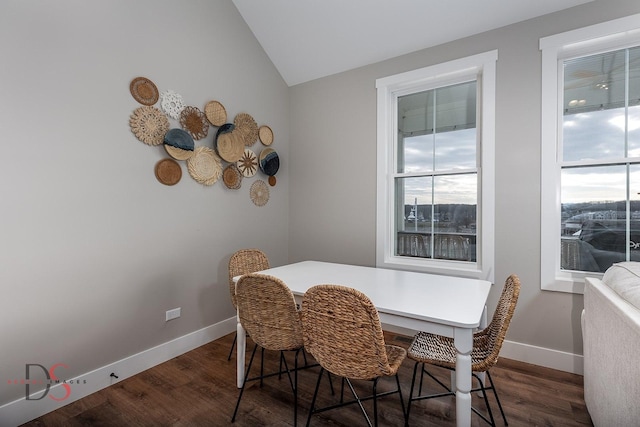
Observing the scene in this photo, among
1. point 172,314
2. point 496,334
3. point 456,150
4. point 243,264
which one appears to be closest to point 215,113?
point 243,264

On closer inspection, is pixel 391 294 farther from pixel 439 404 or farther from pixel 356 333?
pixel 439 404

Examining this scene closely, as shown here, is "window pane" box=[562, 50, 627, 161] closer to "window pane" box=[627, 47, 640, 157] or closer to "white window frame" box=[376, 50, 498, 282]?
"window pane" box=[627, 47, 640, 157]

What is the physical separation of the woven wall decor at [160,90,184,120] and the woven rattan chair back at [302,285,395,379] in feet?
6.41

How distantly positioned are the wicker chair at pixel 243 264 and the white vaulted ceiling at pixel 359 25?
2.15m

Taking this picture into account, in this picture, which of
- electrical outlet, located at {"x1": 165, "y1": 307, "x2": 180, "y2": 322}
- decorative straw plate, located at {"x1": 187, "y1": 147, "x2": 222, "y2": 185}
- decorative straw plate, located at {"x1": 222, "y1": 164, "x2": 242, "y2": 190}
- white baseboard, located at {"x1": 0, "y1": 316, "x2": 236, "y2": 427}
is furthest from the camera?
decorative straw plate, located at {"x1": 222, "y1": 164, "x2": 242, "y2": 190}

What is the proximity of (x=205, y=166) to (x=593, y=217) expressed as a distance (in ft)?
10.4

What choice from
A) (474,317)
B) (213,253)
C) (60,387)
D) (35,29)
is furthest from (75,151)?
(474,317)

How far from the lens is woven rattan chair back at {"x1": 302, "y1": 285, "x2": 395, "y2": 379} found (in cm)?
130

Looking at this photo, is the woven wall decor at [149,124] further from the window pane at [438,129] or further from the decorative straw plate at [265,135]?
the window pane at [438,129]

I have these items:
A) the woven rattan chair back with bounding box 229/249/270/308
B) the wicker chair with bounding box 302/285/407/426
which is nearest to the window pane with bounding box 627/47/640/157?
the wicker chair with bounding box 302/285/407/426

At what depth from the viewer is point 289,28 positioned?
3.07m

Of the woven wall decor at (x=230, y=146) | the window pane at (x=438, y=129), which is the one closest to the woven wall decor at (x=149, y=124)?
the woven wall decor at (x=230, y=146)

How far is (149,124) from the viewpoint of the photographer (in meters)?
2.31

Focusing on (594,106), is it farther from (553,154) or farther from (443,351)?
(443,351)
